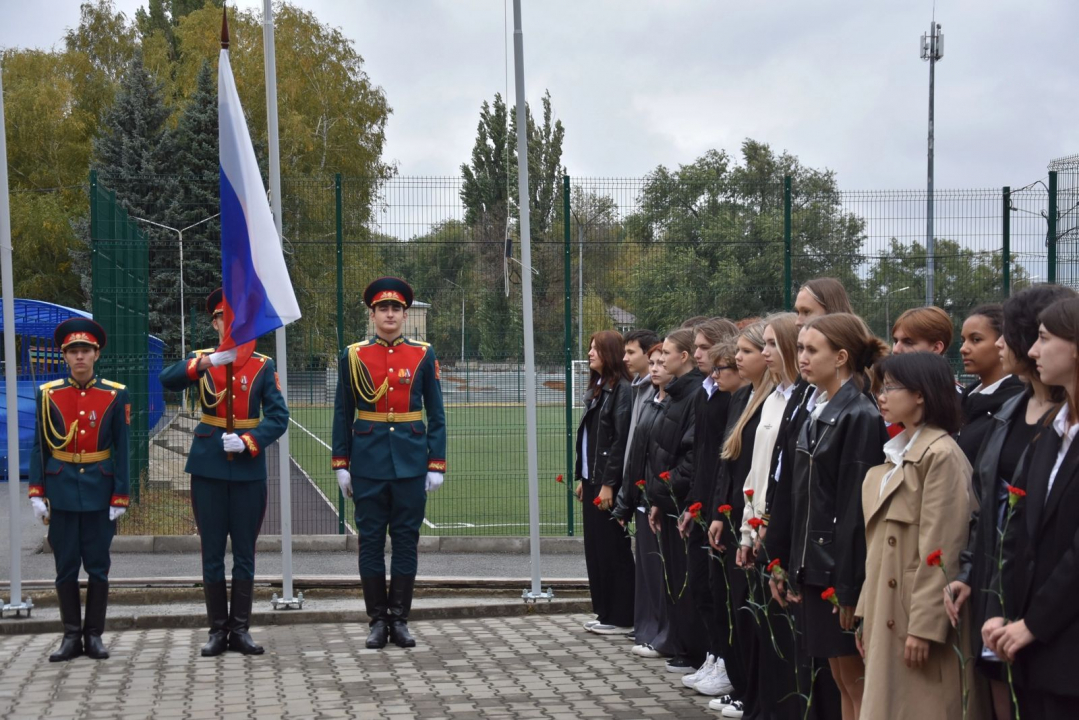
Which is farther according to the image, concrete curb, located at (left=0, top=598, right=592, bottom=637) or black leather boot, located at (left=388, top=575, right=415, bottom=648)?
concrete curb, located at (left=0, top=598, right=592, bottom=637)

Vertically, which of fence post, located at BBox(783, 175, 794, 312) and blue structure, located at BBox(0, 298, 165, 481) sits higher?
fence post, located at BBox(783, 175, 794, 312)

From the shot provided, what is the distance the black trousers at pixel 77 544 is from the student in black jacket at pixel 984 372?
5003 millimetres

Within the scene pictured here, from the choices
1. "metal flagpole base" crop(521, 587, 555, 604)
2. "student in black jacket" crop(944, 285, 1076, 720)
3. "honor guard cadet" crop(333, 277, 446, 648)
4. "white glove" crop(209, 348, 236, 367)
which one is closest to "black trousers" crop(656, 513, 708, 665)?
"honor guard cadet" crop(333, 277, 446, 648)

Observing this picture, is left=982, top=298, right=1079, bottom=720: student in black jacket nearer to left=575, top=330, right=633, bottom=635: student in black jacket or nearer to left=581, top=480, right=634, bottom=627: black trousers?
left=575, top=330, right=633, bottom=635: student in black jacket

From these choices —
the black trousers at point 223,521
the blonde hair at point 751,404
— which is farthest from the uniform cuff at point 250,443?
the blonde hair at point 751,404

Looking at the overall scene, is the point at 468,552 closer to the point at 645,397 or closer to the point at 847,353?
the point at 645,397

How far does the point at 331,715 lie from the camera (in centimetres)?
618

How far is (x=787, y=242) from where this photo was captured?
38.7 feet

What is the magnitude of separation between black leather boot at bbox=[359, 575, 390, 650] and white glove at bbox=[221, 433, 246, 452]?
1.12 metres

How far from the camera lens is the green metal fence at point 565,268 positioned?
11203 millimetres

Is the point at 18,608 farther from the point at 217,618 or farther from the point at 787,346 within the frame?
the point at 787,346

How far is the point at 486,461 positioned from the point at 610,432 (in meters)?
4.53

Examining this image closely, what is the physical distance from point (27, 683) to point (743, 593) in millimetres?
3936

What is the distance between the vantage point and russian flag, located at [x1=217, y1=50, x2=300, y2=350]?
781 cm
